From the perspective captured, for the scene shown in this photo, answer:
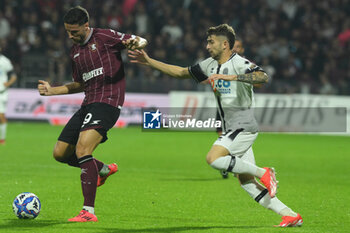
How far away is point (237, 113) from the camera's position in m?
7.31

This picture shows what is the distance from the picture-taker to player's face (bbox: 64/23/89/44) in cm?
776

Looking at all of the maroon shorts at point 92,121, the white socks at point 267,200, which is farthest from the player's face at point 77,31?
the white socks at point 267,200

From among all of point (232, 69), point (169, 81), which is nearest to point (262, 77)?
point (232, 69)

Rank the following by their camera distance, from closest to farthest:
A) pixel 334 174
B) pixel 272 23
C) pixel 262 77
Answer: pixel 262 77 < pixel 334 174 < pixel 272 23

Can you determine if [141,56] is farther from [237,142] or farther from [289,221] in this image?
[289,221]

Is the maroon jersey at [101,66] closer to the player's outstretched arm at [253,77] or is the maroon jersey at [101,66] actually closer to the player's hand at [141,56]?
the player's hand at [141,56]

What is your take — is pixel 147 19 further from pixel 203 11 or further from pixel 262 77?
pixel 262 77

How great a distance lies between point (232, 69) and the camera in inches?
286

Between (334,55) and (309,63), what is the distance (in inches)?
39.3

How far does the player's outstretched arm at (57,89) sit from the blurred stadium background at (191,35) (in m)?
15.5

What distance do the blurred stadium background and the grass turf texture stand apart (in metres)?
5.21

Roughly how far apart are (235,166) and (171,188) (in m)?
4.03

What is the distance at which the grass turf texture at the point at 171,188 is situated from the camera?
7586 millimetres

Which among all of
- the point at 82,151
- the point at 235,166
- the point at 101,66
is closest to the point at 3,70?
the point at 101,66
